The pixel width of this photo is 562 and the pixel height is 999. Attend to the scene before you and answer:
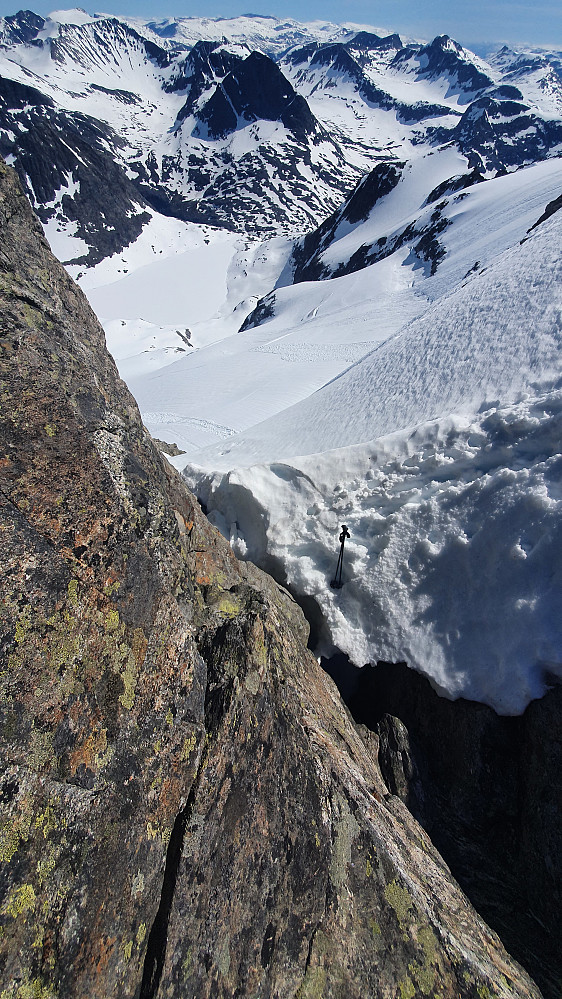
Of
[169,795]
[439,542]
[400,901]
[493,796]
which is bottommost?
[493,796]

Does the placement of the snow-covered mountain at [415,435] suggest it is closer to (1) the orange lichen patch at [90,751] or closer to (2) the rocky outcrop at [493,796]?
(2) the rocky outcrop at [493,796]

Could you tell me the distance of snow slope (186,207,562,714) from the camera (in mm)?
6496

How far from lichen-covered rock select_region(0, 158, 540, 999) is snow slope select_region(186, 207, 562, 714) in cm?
236

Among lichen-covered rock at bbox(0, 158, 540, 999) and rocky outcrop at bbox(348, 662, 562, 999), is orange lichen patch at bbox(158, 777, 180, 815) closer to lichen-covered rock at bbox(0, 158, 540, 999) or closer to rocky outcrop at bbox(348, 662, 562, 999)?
lichen-covered rock at bbox(0, 158, 540, 999)

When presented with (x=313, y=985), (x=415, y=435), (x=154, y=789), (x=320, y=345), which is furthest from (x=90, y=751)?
(x=320, y=345)

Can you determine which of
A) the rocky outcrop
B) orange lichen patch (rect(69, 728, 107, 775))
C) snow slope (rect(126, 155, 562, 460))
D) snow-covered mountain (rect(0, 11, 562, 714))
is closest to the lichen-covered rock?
orange lichen patch (rect(69, 728, 107, 775))

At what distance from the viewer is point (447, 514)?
754cm

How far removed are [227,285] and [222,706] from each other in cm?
11428

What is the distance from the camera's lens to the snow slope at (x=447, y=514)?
6.50 meters

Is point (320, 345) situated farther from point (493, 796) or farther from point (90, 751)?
point (90, 751)

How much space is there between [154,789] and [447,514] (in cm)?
563

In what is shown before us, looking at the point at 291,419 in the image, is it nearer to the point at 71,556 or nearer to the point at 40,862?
the point at 71,556

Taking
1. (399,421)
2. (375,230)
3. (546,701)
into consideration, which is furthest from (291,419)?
(375,230)

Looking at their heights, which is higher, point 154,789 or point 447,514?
Result: point 154,789
